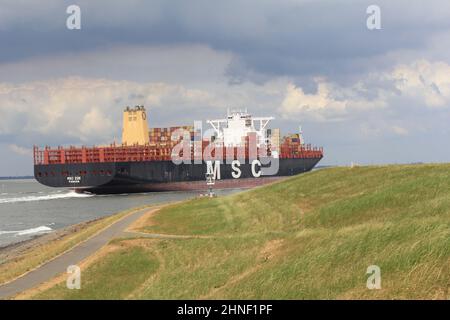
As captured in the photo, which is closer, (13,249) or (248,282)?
(248,282)

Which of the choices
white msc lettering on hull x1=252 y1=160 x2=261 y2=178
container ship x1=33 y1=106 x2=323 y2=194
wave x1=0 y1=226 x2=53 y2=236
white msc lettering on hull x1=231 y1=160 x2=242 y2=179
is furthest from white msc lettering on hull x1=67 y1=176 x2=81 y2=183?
wave x1=0 y1=226 x2=53 y2=236

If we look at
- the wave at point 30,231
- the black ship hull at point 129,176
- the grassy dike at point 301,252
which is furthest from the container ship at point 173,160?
the grassy dike at point 301,252

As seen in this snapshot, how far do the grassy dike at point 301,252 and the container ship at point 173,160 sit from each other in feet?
215

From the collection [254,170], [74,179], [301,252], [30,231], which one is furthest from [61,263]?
[254,170]

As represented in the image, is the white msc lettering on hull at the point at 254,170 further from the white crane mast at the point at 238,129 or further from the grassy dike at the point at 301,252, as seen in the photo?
the grassy dike at the point at 301,252

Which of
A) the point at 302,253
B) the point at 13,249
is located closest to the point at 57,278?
the point at 302,253

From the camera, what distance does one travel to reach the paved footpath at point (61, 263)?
1834 cm

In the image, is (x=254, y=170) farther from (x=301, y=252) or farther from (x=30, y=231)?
(x=301, y=252)

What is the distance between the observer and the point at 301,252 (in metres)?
18.3

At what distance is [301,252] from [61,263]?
9555 mm
